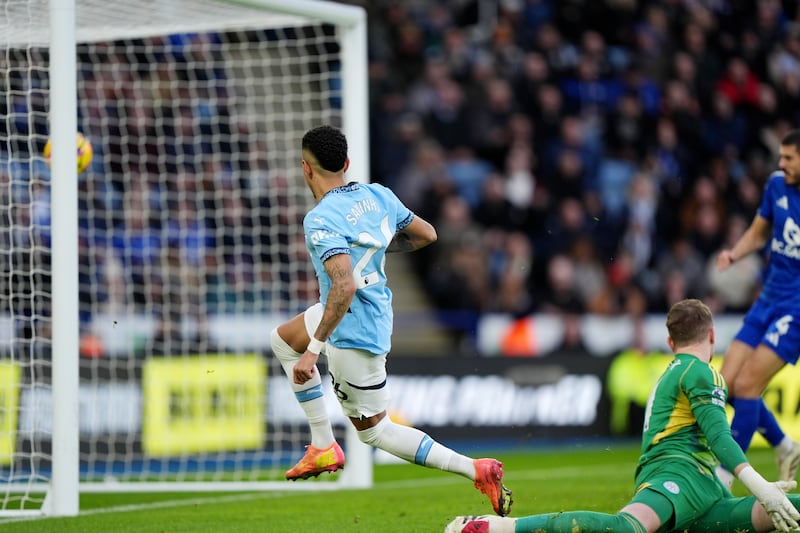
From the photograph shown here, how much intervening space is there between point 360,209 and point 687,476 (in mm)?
1939

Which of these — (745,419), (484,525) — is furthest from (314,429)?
(745,419)

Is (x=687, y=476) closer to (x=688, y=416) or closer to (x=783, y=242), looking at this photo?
(x=688, y=416)

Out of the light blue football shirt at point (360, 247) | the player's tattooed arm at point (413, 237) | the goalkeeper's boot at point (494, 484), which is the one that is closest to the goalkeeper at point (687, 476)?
the goalkeeper's boot at point (494, 484)

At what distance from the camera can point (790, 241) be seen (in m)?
8.10

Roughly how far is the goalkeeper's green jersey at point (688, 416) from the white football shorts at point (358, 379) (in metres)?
1.31

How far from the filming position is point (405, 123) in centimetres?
1850

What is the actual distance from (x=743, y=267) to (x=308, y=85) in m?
6.60

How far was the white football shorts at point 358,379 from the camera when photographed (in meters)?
5.98

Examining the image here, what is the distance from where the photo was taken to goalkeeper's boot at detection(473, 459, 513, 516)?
5930 millimetres

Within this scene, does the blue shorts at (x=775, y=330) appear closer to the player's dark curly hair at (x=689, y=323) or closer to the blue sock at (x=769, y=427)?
the blue sock at (x=769, y=427)

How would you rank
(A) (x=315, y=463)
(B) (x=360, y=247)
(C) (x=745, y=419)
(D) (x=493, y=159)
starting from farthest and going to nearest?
(D) (x=493, y=159) < (C) (x=745, y=419) < (A) (x=315, y=463) < (B) (x=360, y=247)

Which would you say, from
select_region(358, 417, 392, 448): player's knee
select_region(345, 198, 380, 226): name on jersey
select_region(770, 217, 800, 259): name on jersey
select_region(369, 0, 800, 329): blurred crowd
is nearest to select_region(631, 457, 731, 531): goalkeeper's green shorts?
select_region(358, 417, 392, 448): player's knee

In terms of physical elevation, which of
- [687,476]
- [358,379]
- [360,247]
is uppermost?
[360,247]

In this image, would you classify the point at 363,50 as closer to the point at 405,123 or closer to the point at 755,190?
the point at 405,123
